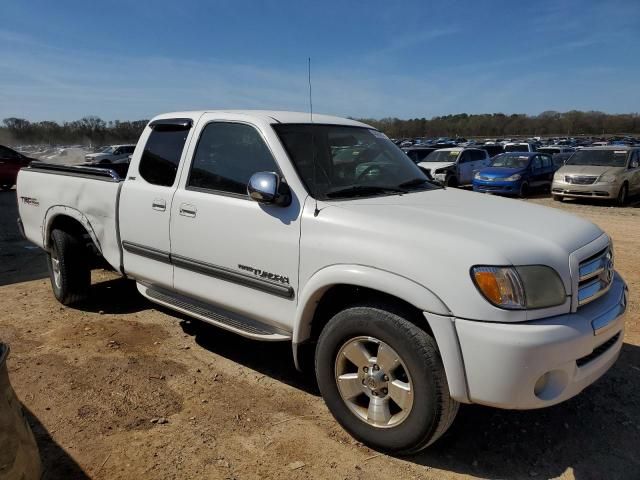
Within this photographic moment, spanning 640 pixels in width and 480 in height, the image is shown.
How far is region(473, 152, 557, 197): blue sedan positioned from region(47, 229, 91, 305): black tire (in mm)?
13701

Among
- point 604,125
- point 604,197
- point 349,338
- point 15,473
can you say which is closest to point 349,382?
point 349,338

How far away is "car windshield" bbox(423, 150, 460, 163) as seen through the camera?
60.8 feet

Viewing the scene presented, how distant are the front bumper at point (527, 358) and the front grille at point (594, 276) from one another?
0.15 metres

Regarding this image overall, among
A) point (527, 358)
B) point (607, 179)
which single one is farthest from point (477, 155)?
point (527, 358)

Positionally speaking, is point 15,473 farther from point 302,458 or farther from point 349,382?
point 349,382

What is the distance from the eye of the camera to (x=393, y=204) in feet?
10.3

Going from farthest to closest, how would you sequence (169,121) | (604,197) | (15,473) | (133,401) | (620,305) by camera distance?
1. (604,197)
2. (169,121)
3. (133,401)
4. (620,305)
5. (15,473)

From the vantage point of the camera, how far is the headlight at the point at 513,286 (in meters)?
2.41

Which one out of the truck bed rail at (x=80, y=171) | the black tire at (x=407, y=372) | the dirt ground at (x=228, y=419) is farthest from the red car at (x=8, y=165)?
the black tire at (x=407, y=372)

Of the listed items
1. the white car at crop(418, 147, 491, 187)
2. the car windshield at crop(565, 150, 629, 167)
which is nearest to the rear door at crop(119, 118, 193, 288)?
the white car at crop(418, 147, 491, 187)

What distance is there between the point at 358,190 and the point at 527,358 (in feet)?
5.00

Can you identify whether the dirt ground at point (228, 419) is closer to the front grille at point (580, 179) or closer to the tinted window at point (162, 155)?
the tinted window at point (162, 155)

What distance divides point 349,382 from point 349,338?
0.27 metres

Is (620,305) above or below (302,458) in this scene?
above
